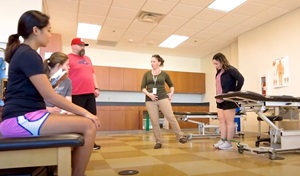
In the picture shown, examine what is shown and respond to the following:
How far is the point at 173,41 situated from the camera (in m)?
6.97

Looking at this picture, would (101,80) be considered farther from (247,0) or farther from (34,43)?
(34,43)

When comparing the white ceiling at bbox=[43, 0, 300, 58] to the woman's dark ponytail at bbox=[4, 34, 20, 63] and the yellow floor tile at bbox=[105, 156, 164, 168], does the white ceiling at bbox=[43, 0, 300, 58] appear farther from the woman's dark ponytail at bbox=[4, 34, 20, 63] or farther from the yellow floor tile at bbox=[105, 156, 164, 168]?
the woman's dark ponytail at bbox=[4, 34, 20, 63]

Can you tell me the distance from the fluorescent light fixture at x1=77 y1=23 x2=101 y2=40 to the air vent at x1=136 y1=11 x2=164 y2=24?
3.97 ft

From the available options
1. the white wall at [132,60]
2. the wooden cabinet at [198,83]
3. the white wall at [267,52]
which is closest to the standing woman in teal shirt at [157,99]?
the white wall at [267,52]

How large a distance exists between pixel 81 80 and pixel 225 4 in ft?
10.7

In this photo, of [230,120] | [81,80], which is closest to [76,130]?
[81,80]

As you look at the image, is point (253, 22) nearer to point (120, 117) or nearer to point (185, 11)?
point (185, 11)

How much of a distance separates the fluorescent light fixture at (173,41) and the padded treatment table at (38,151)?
5716mm

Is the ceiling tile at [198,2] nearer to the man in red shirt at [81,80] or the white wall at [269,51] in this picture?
the white wall at [269,51]

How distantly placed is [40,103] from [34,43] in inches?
15.2

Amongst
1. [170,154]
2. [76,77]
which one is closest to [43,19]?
[76,77]

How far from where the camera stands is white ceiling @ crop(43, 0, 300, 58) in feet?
14.9

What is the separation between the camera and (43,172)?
1669 millimetres

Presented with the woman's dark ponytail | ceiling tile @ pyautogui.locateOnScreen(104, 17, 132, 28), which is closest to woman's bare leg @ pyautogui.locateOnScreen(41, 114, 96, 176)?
the woman's dark ponytail
